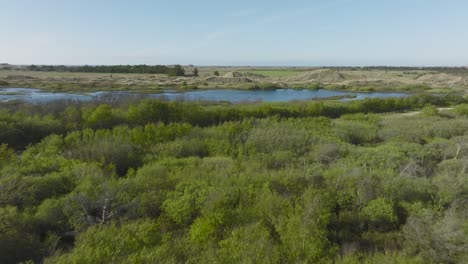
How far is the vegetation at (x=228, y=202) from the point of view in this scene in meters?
7.80

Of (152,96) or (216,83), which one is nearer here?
(152,96)

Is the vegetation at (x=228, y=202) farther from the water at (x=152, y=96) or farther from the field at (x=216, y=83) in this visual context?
the field at (x=216, y=83)

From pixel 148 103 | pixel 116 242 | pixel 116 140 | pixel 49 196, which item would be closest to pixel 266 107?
pixel 148 103

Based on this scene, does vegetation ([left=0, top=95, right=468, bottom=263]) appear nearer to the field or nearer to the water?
the water

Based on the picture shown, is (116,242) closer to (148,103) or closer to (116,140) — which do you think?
(116,140)

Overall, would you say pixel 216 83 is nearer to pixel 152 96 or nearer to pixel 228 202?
pixel 152 96

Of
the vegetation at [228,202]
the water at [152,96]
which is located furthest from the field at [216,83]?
the vegetation at [228,202]

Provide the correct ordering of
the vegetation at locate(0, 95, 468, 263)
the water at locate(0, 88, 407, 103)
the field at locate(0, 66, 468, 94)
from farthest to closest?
the field at locate(0, 66, 468, 94) → the water at locate(0, 88, 407, 103) → the vegetation at locate(0, 95, 468, 263)

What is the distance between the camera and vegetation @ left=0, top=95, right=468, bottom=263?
7.80m

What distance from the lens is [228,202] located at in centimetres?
976

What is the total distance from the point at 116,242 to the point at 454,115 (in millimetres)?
36467

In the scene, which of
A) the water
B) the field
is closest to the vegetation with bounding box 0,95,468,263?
the water

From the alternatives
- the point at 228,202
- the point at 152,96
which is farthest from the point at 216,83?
the point at 228,202

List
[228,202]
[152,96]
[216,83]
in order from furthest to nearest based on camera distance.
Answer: [216,83] → [152,96] → [228,202]
